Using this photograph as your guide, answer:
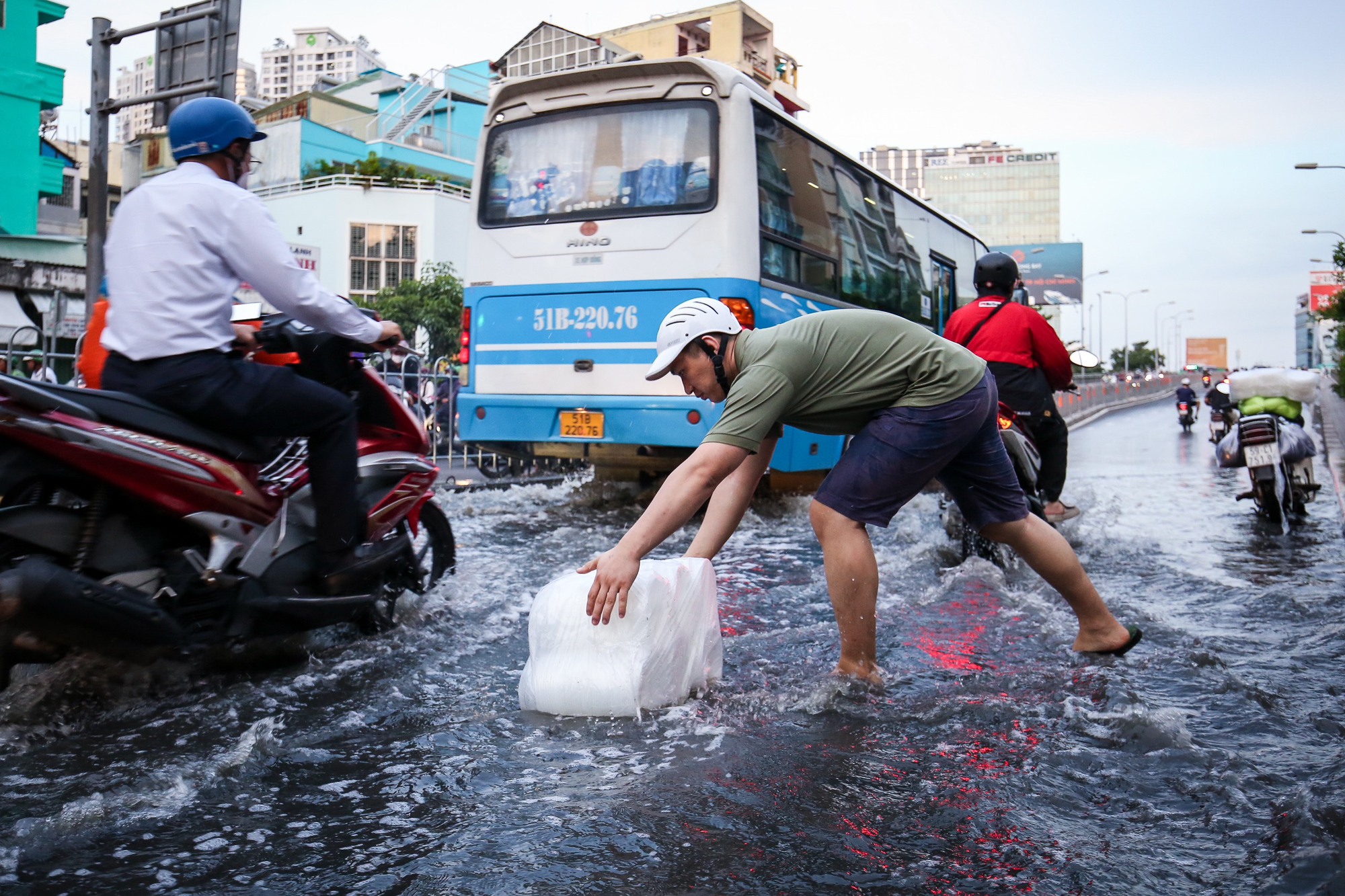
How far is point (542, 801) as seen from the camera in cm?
276

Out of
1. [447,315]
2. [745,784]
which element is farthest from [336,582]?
[447,315]

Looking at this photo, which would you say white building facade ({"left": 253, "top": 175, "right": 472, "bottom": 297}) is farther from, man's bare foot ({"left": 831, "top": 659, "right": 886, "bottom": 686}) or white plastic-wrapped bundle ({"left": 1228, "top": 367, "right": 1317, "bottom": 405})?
man's bare foot ({"left": 831, "top": 659, "right": 886, "bottom": 686})

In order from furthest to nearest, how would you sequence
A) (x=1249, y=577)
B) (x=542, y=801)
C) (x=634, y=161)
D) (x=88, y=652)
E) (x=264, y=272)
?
(x=634, y=161)
(x=1249, y=577)
(x=264, y=272)
(x=88, y=652)
(x=542, y=801)

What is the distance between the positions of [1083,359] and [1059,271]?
76329 millimetres

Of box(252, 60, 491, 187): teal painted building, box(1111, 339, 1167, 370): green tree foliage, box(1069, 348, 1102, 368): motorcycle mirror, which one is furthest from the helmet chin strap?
box(1111, 339, 1167, 370): green tree foliage

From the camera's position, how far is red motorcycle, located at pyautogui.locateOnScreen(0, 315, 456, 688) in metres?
3.06

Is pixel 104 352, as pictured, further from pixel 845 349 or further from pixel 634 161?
→ pixel 634 161

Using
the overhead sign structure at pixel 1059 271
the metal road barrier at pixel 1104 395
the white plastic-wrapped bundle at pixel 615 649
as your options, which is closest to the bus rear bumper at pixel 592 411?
the white plastic-wrapped bundle at pixel 615 649

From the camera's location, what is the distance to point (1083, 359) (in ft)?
23.4

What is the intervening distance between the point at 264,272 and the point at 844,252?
7129mm

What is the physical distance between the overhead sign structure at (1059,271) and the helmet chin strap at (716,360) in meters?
77.5

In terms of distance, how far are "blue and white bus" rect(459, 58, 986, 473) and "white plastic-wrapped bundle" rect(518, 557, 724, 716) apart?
15.5 feet

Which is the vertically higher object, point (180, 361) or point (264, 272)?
point (264, 272)

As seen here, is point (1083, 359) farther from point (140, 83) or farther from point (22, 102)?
point (140, 83)
